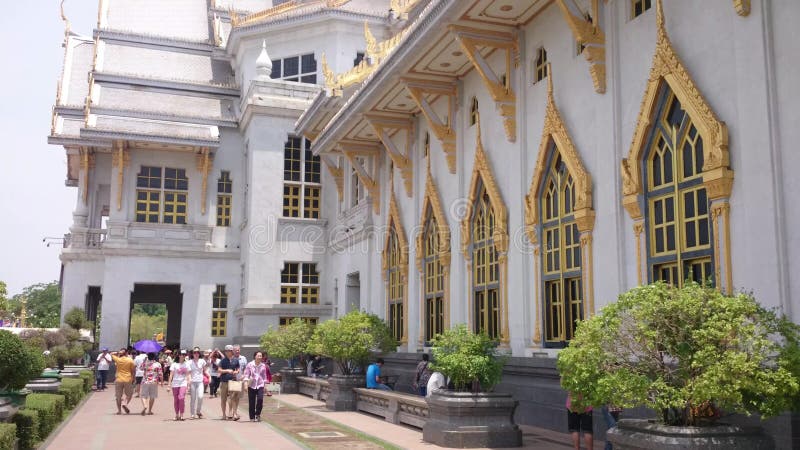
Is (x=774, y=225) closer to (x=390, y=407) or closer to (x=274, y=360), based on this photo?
(x=390, y=407)

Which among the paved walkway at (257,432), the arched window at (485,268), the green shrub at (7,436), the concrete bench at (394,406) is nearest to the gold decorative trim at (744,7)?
the paved walkway at (257,432)

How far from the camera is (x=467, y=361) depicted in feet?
39.7

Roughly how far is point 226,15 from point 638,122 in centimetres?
3045

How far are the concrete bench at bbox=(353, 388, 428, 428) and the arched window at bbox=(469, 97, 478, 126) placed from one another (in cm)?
659

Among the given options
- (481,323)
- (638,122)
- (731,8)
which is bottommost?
(481,323)

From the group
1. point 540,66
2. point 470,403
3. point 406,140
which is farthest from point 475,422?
point 406,140

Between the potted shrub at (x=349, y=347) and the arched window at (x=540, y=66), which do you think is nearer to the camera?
the arched window at (x=540, y=66)

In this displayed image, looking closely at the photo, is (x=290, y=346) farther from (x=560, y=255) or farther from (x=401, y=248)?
(x=560, y=255)

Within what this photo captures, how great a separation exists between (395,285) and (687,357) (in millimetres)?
16098

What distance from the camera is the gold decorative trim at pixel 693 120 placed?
10.3 meters

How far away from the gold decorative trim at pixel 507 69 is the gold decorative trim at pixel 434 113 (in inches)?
112

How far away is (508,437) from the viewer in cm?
1188

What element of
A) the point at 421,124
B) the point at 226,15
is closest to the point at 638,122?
the point at 421,124

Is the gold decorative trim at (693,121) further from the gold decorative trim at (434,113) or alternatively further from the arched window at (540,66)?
the gold decorative trim at (434,113)
